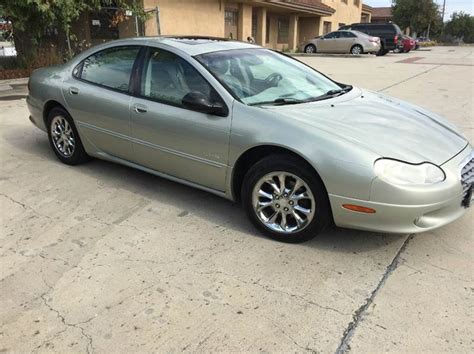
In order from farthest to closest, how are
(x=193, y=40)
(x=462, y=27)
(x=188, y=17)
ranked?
(x=462, y=27) → (x=188, y=17) → (x=193, y=40)

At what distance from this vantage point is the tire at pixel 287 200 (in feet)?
10.3

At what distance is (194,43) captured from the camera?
4125 mm

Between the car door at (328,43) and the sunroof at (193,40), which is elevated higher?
the sunroof at (193,40)

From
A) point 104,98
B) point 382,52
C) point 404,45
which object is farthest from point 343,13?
point 104,98

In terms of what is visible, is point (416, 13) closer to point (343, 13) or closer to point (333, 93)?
point (343, 13)

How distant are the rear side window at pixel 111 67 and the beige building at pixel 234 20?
10.9 meters

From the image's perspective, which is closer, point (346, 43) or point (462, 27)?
point (346, 43)

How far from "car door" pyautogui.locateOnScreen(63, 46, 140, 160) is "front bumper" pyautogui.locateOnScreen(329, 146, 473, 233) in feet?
7.36

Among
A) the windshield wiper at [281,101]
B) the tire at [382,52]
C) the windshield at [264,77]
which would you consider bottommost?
the tire at [382,52]

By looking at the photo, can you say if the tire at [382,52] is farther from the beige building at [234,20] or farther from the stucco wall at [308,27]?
the stucco wall at [308,27]

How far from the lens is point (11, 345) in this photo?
237cm

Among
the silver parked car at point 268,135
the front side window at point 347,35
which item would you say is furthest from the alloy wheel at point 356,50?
the silver parked car at point 268,135

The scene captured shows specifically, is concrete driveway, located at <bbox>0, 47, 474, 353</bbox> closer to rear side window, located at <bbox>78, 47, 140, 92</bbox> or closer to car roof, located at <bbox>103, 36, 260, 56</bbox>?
rear side window, located at <bbox>78, 47, 140, 92</bbox>

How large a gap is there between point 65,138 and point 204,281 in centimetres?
293
